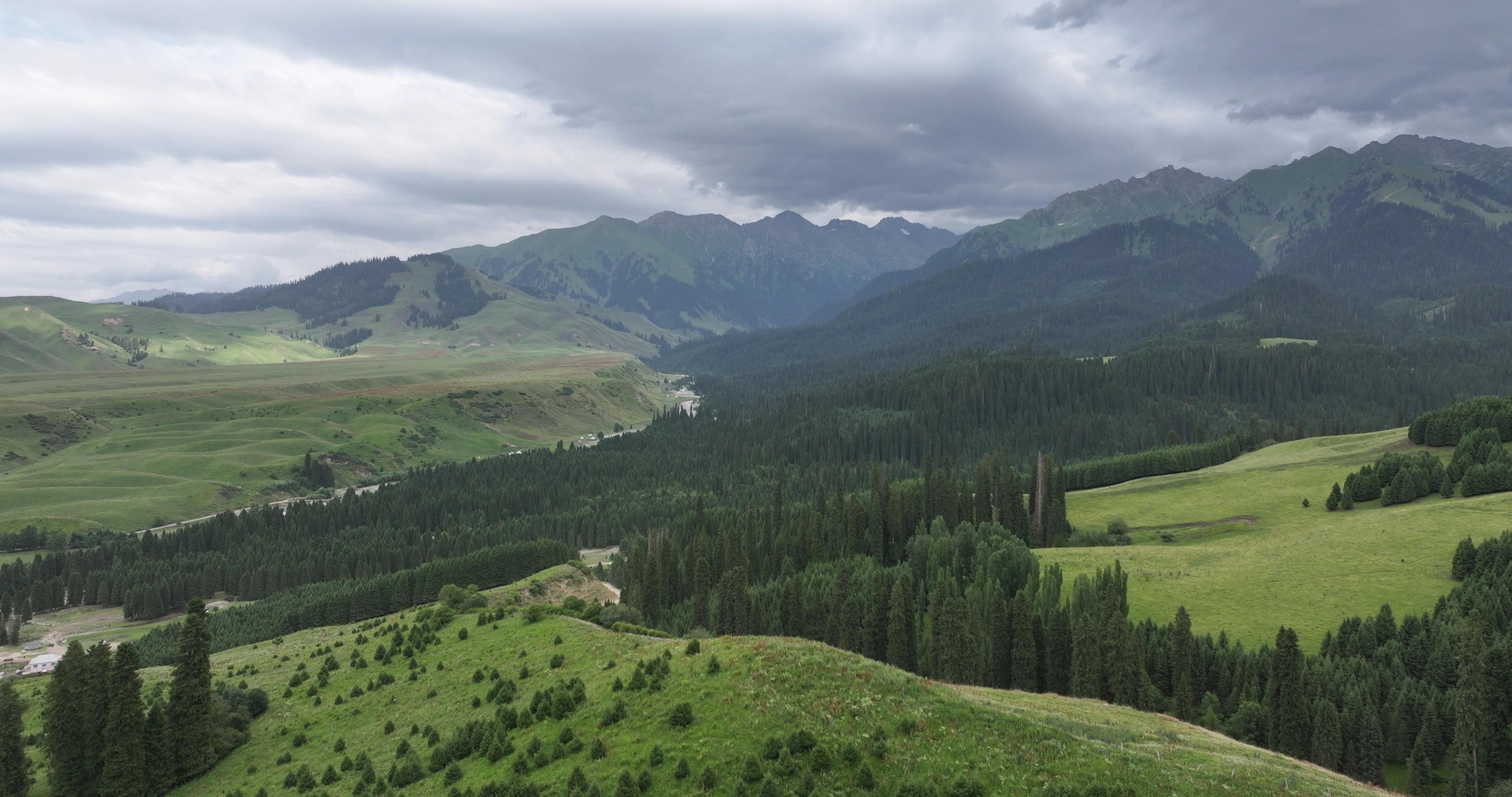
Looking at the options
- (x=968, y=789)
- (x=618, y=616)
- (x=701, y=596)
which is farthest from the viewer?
(x=701, y=596)

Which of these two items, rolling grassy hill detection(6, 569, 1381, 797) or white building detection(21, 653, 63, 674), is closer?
rolling grassy hill detection(6, 569, 1381, 797)

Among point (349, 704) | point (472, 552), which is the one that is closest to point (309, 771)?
point (349, 704)

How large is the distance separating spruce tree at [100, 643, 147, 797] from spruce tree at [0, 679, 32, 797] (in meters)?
4.74

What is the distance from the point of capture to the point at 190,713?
57250 mm

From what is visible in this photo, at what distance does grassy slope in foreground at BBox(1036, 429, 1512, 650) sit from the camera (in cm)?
9556

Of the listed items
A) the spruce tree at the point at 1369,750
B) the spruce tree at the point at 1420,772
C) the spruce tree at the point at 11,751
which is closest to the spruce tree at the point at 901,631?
the spruce tree at the point at 1369,750

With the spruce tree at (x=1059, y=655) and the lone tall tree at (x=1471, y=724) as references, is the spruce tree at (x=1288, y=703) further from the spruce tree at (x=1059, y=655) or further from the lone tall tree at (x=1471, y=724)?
the spruce tree at (x=1059, y=655)

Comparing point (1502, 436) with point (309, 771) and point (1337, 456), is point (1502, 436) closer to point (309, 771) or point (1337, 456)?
point (1337, 456)

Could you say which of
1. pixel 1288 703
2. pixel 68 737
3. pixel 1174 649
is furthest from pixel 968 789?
pixel 68 737

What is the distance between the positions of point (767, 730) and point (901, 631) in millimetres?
60641

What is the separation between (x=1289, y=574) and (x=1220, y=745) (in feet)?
262

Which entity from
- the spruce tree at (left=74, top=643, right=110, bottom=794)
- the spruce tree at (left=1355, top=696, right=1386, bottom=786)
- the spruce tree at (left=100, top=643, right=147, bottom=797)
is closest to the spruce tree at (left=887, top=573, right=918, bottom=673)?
the spruce tree at (left=1355, top=696, right=1386, bottom=786)

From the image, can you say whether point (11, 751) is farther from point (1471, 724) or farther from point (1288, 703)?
point (1471, 724)

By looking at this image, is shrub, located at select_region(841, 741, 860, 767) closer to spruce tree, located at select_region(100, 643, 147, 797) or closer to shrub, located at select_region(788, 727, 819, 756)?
shrub, located at select_region(788, 727, 819, 756)
